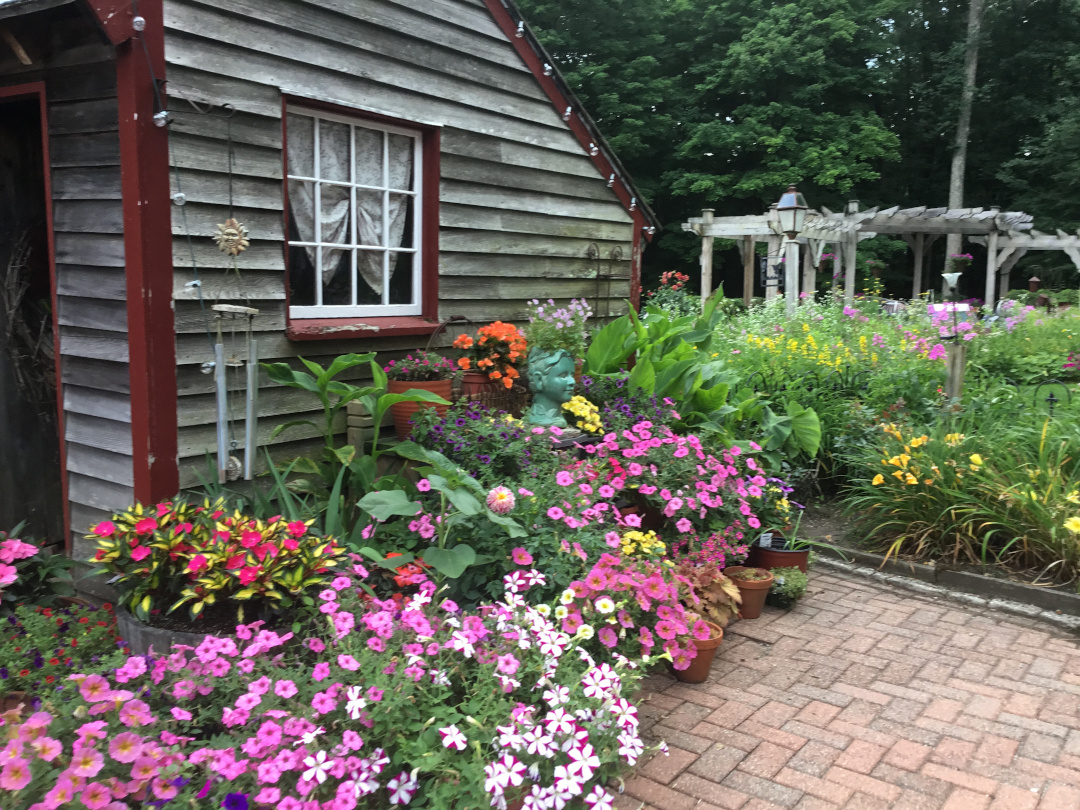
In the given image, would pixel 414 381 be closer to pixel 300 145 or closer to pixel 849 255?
pixel 300 145

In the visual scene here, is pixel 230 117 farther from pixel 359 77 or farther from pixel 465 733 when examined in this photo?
pixel 465 733

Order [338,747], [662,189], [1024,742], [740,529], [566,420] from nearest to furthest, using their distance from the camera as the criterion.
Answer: [338,747] < [1024,742] < [740,529] < [566,420] < [662,189]

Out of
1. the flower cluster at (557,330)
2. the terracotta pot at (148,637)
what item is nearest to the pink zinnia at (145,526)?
the terracotta pot at (148,637)

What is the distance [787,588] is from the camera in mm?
4352

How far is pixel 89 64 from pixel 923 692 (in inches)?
179

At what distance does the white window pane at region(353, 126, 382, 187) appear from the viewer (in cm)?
459

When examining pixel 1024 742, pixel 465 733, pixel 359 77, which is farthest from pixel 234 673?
pixel 359 77

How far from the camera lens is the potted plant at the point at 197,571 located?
8.86 ft

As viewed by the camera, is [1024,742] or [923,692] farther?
[923,692]

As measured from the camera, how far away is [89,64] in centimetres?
349

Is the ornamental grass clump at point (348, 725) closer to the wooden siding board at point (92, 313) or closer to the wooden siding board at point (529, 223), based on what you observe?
the wooden siding board at point (92, 313)

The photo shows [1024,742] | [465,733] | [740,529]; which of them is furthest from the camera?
[740,529]

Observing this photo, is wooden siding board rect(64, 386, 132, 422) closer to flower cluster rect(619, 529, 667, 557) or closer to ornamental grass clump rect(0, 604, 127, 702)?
ornamental grass clump rect(0, 604, 127, 702)

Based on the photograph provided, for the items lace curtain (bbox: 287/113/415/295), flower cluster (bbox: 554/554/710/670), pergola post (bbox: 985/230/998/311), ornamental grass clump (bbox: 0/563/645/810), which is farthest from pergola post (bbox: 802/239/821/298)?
ornamental grass clump (bbox: 0/563/645/810)
